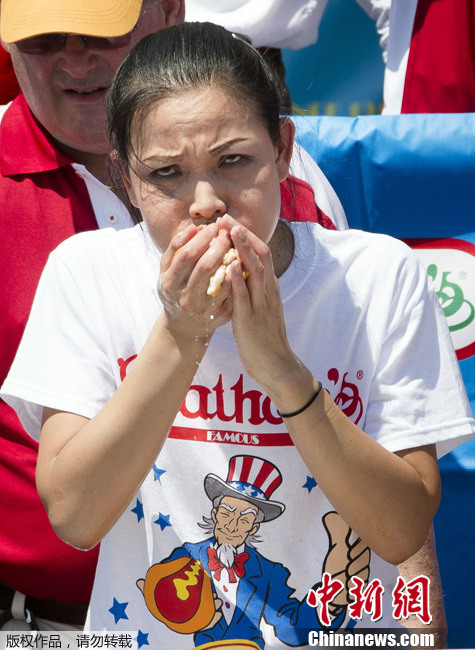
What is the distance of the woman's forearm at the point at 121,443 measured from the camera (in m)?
1.51

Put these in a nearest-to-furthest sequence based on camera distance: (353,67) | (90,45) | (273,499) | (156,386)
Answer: (156,386) → (273,499) → (90,45) → (353,67)

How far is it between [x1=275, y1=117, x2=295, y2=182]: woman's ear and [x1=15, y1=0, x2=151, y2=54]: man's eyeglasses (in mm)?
714

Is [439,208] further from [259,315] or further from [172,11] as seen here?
[259,315]

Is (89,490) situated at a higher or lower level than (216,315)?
lower

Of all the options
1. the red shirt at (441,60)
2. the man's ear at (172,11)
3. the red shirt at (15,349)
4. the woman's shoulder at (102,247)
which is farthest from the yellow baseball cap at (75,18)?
the red shirt at (441,60)

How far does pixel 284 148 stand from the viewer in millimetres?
1780

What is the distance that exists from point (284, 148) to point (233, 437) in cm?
57

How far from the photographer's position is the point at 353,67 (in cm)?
446

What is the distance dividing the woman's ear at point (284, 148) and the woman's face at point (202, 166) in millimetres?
106

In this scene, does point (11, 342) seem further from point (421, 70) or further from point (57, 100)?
point (421, 70)

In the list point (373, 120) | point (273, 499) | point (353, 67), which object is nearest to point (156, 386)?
point (273, 499)

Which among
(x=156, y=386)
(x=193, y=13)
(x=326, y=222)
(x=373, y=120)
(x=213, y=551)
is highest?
(x=193, y=13)

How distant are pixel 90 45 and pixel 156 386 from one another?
115 cm

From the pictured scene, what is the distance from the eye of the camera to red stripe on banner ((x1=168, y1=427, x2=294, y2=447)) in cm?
168
